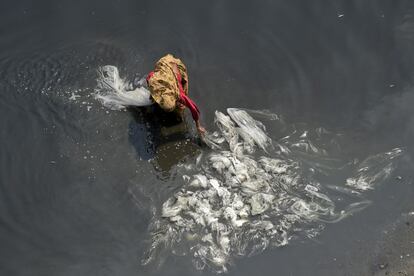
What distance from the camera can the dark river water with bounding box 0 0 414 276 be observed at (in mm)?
6410

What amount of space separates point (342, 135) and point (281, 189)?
1.17 metres

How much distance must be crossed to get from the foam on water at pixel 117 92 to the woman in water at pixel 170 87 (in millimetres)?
686

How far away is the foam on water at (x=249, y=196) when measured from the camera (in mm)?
6383

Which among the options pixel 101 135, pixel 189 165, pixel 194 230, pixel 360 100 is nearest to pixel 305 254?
pixel 194 230

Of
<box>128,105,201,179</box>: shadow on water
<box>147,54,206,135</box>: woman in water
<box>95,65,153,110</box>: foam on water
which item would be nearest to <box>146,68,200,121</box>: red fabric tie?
<box>147,54,206,135</box>: woman in water

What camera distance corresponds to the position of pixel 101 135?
7.16 m

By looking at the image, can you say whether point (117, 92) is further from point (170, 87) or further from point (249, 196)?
point (249, 196)

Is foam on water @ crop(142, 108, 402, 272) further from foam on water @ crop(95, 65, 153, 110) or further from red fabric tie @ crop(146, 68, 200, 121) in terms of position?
foam on water @ crop(95, 65, 153, 110)

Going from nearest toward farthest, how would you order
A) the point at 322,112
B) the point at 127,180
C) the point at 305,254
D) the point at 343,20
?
the point at 305,254 < the point at 127,180 < the point at 322,112 < the point at 343,20

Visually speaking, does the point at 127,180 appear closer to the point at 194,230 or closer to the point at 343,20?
the point at 194,230

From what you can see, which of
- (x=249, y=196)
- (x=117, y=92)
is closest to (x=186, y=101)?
(x=117, y=92)

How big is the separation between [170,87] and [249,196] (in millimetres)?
1624

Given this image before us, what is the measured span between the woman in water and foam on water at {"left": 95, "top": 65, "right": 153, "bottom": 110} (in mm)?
686

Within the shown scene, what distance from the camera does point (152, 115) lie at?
7.26 metres
